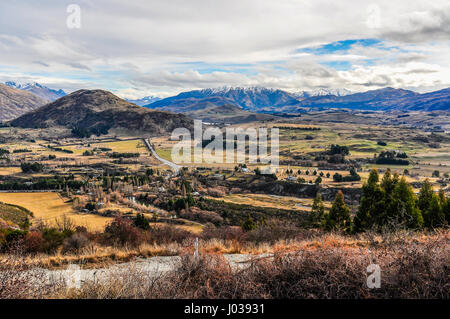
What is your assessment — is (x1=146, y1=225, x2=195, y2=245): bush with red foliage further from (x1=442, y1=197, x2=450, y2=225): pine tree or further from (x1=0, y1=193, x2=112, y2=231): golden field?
(x1=0, y1=193, x2=112, y2=231): golden field

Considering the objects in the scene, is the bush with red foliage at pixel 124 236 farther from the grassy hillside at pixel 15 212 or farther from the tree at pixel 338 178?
the tree at pixel 338 178

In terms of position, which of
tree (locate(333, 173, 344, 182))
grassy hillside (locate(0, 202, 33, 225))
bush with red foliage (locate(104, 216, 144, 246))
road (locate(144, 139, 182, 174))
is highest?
bush with red foliage (locate(104, 216, 144, 246))

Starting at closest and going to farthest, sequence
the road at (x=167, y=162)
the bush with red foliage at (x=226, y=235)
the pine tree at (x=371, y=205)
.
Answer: the bush with red foliage at (x=226, y=235), the pine tree at (x=371, y=205), the road at (x=167, y=162)

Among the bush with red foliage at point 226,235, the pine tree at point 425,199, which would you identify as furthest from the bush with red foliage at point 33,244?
the pine tree at point 425,199

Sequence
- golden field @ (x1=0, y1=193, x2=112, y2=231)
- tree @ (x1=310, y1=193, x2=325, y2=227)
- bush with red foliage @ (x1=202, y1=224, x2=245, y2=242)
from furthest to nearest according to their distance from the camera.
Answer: golden field @ (x1=0, y1=193, x2=112, y2=231), tree @ (x1=310, y1=193, x2=325, y2=227), bush with red foliage @ (x1=202, y1=224, x2=245, y2=242)

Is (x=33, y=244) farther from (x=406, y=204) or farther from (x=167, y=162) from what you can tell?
(x=167, y=162)

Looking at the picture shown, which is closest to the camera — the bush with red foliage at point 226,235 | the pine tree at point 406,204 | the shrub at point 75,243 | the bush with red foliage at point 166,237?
the shrub at point 75,243

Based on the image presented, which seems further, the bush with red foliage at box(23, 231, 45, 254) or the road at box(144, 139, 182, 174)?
the road at box(144, 139, 182, 174)

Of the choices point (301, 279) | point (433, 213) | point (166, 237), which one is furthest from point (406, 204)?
point (301, 279)

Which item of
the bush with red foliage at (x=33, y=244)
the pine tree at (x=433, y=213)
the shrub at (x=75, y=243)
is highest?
the shrub at (x=75, y=243)

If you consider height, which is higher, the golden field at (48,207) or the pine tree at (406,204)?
the pine tree at (406,204)

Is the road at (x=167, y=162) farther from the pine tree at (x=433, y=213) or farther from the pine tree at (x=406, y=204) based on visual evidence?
the pine tree at (x=406, y=204)

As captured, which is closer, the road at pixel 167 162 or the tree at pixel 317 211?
the tree at pixel 317 211

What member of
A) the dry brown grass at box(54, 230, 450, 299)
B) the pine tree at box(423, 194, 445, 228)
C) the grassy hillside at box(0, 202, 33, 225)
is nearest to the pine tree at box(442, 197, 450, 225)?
the pine tree at box(423, 194, 445, 228)
